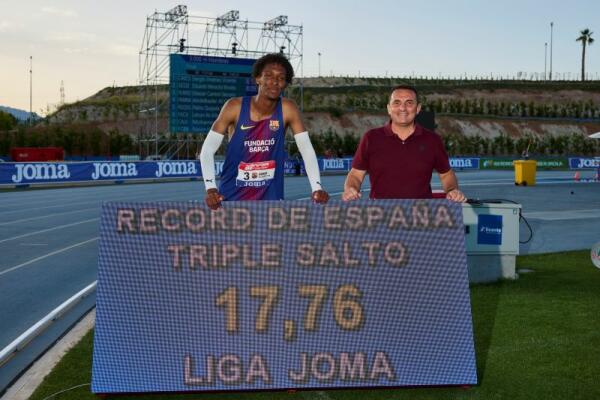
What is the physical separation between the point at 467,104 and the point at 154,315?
423ft

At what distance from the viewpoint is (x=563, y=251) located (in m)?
12.5

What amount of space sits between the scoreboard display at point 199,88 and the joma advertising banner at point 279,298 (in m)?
39.2

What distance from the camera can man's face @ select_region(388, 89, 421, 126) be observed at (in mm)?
5594

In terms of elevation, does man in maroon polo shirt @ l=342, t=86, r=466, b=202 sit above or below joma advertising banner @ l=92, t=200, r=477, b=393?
above

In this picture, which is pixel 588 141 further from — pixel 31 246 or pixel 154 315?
pixel 154 315

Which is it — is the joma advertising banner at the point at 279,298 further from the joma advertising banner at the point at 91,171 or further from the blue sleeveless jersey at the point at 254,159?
the joma advertising banner at the point at 91,171

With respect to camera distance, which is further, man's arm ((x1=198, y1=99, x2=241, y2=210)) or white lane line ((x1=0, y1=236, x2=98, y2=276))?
white lane line ((x1=0, y1=236, x2=98, y2=276))

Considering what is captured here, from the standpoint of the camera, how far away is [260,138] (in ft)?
18.1

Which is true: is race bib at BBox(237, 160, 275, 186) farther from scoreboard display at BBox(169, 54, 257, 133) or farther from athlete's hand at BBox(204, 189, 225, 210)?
scoreboard display at BBox(169, 54, 257, 133)

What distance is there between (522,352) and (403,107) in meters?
2.21

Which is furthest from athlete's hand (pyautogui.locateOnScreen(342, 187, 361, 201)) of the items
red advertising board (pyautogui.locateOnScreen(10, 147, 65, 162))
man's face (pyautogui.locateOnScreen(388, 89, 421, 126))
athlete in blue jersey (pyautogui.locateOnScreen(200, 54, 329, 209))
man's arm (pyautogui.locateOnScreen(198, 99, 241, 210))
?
red advertising board (pyautogui.locateOnScreen(10, 147, 65, 162))

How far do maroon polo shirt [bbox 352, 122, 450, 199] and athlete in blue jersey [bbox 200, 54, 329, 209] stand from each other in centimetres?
49

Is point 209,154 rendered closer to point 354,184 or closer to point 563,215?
point 354,184

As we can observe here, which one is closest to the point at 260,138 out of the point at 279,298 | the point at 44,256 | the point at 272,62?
the point at 272,62
